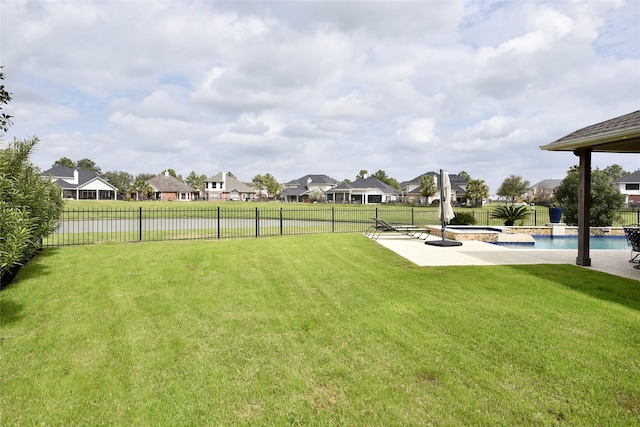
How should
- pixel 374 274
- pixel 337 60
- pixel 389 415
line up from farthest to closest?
pixel 337 60 < pixel 374 274 < pixel 389 415

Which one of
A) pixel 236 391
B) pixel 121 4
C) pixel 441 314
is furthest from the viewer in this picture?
pixel 121 4

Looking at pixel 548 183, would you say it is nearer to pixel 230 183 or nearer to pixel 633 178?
pixel 633 178

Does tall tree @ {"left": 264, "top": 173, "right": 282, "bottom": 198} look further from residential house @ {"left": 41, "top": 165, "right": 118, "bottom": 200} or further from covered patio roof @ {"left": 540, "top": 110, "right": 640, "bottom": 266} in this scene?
covered patio roof @ {"left": 540, "top": 110, "right": 640, "bottom": 266}

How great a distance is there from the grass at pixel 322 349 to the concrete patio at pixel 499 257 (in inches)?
57.9

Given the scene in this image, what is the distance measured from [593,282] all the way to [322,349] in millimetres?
6211

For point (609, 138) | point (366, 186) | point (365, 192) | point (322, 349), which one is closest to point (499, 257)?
point (609, 138)

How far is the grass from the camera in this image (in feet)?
9.57

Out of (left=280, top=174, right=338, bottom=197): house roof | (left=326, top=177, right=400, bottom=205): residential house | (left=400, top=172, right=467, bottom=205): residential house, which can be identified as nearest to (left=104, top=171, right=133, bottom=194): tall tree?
(left=280, top=174, right=338, bottom=197): house roof

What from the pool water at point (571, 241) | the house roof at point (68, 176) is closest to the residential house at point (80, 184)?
the house roof at point (68, 176)

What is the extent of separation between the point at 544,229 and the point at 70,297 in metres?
19.6

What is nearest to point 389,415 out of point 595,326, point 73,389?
point 73,389

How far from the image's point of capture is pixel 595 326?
4574 millimetres

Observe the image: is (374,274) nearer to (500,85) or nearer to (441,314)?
(441,314)

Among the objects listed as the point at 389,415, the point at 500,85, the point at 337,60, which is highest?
the point at 337,60
